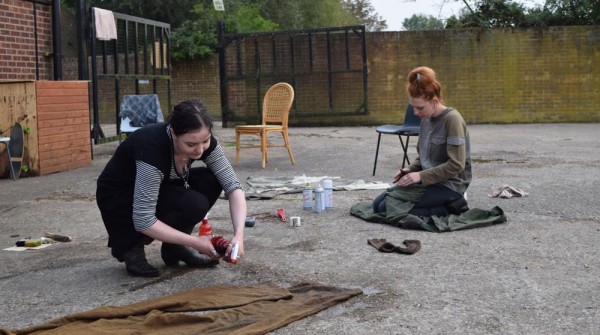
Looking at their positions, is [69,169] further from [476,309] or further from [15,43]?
[476,309]

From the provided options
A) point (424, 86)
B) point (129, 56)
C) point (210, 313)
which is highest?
point (129, 56)

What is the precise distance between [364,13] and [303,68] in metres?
41.7

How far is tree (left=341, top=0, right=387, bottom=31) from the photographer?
56.5 m

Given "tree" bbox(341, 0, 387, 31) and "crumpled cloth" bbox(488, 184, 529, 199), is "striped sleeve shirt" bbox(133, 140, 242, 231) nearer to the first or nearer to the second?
"crumpled cloth" bbox(488, 184, 529, 199)

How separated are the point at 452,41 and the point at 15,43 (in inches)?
432

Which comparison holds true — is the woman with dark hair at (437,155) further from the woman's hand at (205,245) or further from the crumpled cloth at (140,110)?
the crumpled cloth at (140,110)

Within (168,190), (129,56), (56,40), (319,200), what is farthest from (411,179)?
(129,56)

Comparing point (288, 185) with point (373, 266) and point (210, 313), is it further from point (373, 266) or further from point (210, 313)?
point (210, 313)

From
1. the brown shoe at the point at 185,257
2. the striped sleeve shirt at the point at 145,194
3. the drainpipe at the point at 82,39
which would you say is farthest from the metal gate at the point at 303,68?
the striped sleeve shirt at the point at 145,194

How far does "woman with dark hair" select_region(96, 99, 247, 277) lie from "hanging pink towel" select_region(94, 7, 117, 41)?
25.2 feet

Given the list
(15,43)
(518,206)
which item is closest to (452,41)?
(15,43)

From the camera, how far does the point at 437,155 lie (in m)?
5.41

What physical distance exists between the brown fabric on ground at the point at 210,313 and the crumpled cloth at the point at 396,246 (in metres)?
0.91

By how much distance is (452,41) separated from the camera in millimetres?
18125
